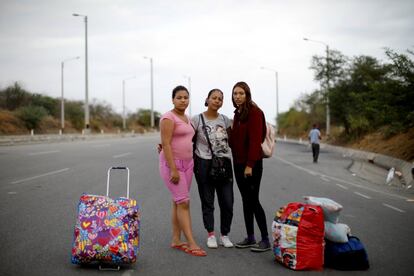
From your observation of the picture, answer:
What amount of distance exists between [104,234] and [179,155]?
129 centimetres

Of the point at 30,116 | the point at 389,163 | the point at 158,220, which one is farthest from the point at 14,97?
the point at 158,220

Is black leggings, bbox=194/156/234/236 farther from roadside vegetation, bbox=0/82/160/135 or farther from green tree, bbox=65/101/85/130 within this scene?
green tree, bbox=65/101/85/130

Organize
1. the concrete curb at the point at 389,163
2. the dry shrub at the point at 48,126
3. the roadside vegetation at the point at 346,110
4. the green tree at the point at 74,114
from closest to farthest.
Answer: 1. the concrete curb at the point at 389,163
2. the roadside vegetation at the point at 346,110
3. the dry shrub at the point at 48,126
4. the green tree at the point at 74,114

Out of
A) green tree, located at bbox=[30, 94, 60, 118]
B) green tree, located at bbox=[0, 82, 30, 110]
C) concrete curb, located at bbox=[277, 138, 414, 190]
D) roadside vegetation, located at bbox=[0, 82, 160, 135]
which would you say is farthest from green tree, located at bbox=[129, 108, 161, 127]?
concrete curb, located at bbox=[277, 138, 414, 190]

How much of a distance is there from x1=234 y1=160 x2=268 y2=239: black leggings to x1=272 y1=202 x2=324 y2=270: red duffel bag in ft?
2.42

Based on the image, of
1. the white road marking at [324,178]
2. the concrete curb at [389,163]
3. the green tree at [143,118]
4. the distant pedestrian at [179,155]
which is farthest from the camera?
the green tree at [143,118]

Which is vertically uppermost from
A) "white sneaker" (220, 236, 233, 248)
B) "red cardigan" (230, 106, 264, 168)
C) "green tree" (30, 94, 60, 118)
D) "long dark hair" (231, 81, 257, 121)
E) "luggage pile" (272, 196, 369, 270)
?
"green tree" (30, 94, 60, 118)

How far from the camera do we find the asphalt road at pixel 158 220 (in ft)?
18.2

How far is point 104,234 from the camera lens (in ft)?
17.5

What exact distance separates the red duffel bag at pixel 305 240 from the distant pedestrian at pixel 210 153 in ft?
3.41

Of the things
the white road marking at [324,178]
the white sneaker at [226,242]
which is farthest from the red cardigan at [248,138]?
the white road marking at [324,178]

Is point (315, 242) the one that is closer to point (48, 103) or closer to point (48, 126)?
point (48, 126)

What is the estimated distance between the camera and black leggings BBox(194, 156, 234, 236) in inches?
247

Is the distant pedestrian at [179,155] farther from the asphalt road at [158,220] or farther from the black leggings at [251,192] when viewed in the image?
the black leggings at [251,192]
